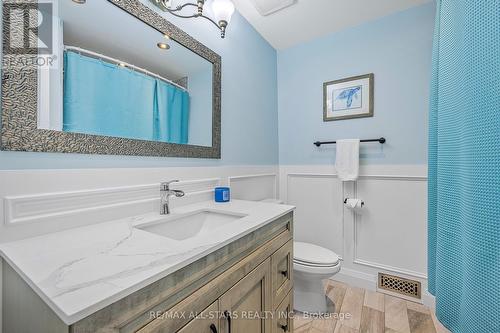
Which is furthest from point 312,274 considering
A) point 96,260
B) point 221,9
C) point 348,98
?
point 221,9

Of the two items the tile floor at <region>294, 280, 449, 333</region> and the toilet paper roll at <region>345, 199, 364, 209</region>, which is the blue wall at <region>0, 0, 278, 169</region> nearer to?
the toilet paper roll at <region>345, 199, 364, 209</region>

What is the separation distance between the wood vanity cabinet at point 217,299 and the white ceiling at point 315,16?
1626mm

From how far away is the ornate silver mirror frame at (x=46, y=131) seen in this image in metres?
0.66

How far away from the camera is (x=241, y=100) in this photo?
68.5 inches

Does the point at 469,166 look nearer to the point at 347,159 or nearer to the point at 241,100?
the point at 347,159

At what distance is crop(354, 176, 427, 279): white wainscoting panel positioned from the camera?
164cm

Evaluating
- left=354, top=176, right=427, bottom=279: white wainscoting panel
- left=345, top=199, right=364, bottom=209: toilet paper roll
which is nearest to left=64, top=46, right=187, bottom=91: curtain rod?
left=345, top=199, right=364, bottom=209: toilet paper roll

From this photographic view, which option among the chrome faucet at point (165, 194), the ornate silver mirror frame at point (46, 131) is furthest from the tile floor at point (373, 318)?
the ornate silver mirror frame at point (46, 131)

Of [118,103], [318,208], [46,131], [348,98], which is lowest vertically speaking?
[318,208]

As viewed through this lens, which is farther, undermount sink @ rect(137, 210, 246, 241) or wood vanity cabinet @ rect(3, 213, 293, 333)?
undermount sink @ rect(137, 210, 246, 241)

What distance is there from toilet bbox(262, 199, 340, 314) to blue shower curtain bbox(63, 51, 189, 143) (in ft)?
3.76

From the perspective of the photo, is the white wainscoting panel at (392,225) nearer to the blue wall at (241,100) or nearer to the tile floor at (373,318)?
the tile floor at (373,318)

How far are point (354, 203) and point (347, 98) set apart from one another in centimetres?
93

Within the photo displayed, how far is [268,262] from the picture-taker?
933 millimetres
